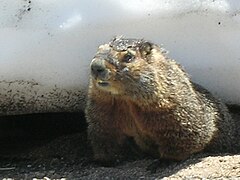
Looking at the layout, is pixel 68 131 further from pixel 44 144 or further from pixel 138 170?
pixel 138 170

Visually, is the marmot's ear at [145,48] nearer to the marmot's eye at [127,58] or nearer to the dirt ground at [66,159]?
the marmot's eye at [127,58]

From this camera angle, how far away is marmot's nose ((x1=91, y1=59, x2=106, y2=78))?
13.6 ft

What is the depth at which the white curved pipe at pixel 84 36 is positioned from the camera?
184 inches

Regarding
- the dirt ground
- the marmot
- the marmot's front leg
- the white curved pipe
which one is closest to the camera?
the marmot

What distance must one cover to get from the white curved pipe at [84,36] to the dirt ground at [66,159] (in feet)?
1.31

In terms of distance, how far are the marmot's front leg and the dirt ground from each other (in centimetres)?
7

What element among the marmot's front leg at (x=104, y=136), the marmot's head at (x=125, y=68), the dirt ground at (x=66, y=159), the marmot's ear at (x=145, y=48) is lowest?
the dirt ground at (x=66, y=159)

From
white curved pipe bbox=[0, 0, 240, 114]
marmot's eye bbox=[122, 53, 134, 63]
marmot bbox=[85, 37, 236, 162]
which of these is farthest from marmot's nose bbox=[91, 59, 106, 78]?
white curved pipe bbox=[0, 0, 240, 114]

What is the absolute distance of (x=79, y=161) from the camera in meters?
4.96

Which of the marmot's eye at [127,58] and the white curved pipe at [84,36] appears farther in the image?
the white curved pipe at [84,36]

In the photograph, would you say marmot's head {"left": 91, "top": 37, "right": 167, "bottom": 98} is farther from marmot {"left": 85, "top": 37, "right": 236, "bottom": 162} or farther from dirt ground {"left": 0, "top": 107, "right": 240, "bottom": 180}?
dirt ground {"left": 0, "top": 107, "right": 240, "bottom": 180}

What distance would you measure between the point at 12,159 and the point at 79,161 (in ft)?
1.48

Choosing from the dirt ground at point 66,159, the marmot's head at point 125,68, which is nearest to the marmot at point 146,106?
the marmot's head at point 125,68

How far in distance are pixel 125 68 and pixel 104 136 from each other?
0.53 metres
